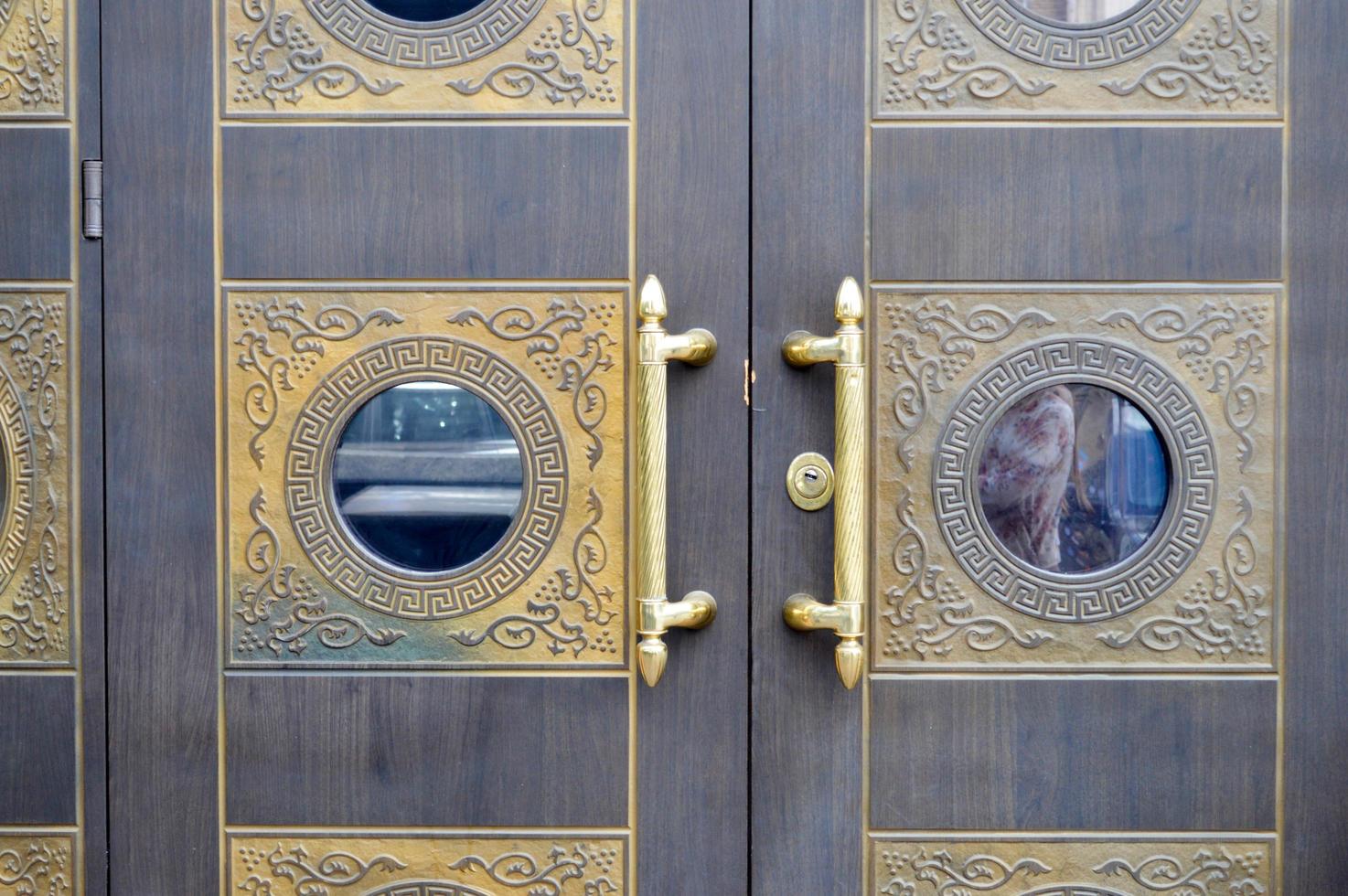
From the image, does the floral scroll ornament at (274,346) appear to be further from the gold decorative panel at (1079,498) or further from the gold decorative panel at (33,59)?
the gold decorative panel at (1079,498)

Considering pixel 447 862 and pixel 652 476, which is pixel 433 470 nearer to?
pixel 652 476

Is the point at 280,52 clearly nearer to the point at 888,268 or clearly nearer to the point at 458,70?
the point at 458,70

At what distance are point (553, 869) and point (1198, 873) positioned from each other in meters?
0.67

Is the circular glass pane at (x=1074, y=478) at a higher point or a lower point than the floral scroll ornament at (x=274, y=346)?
lower

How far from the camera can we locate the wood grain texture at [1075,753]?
3.42ft

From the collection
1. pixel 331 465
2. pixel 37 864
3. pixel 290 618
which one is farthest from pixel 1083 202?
pixel 37 864

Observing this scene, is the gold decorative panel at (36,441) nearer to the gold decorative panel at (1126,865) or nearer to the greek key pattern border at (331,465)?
the greek key pattern border at (331,465)

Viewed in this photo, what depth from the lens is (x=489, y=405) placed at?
1049 mm

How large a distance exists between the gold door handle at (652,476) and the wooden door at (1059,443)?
121mm

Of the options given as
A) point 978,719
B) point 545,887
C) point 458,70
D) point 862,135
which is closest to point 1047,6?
point 862,135

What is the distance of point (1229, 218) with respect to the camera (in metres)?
1.03

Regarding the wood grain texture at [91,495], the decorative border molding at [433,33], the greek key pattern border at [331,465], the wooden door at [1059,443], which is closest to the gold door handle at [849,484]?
the wooden door at [1059,443]

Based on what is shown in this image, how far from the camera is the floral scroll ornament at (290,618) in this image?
1052 millimetres

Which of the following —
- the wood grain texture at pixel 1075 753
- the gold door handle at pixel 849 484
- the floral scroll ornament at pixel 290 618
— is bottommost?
the wood grain texture at pixel 1075 753
